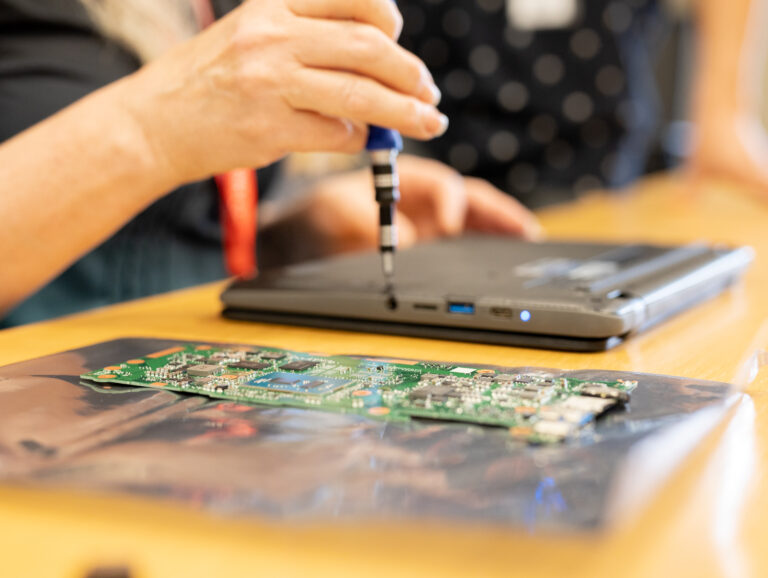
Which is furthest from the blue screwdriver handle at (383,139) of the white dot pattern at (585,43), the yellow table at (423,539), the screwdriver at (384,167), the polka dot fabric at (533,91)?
the white dot pattern at (585,43)

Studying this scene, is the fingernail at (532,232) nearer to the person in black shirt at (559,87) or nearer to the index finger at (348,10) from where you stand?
the index finger at (348,10)

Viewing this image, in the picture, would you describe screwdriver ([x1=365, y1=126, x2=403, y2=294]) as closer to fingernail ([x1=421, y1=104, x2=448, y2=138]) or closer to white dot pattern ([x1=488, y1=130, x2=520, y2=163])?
fingernail ([x1=421, y1=104, x2=448, y2=138])

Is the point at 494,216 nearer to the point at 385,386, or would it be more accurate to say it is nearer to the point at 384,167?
the point at 384,167

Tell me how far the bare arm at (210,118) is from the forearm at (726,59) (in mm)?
1369

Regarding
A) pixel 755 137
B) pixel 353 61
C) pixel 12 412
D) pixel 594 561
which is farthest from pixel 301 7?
pixel 755 137

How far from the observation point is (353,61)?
613 mm

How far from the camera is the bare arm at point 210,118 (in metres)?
0.61

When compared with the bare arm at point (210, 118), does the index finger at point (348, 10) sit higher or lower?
higher

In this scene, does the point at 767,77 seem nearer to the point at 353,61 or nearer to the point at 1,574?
the point at 353,61

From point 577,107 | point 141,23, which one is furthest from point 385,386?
point 577,107

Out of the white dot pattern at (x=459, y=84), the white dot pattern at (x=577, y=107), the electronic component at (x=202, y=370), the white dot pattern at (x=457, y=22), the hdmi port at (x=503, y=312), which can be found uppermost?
the white dot pattern at (x=457, y=22)

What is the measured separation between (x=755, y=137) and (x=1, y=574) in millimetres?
1853

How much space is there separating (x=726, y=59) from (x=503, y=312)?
59.4 inches

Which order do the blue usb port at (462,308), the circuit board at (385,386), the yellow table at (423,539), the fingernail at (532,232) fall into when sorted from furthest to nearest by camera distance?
1. the fingernail at (532,232)
2. the blue usb port at (462,308)
3. the circuit board at (385,386)
4. the yellow table at (423,539)
